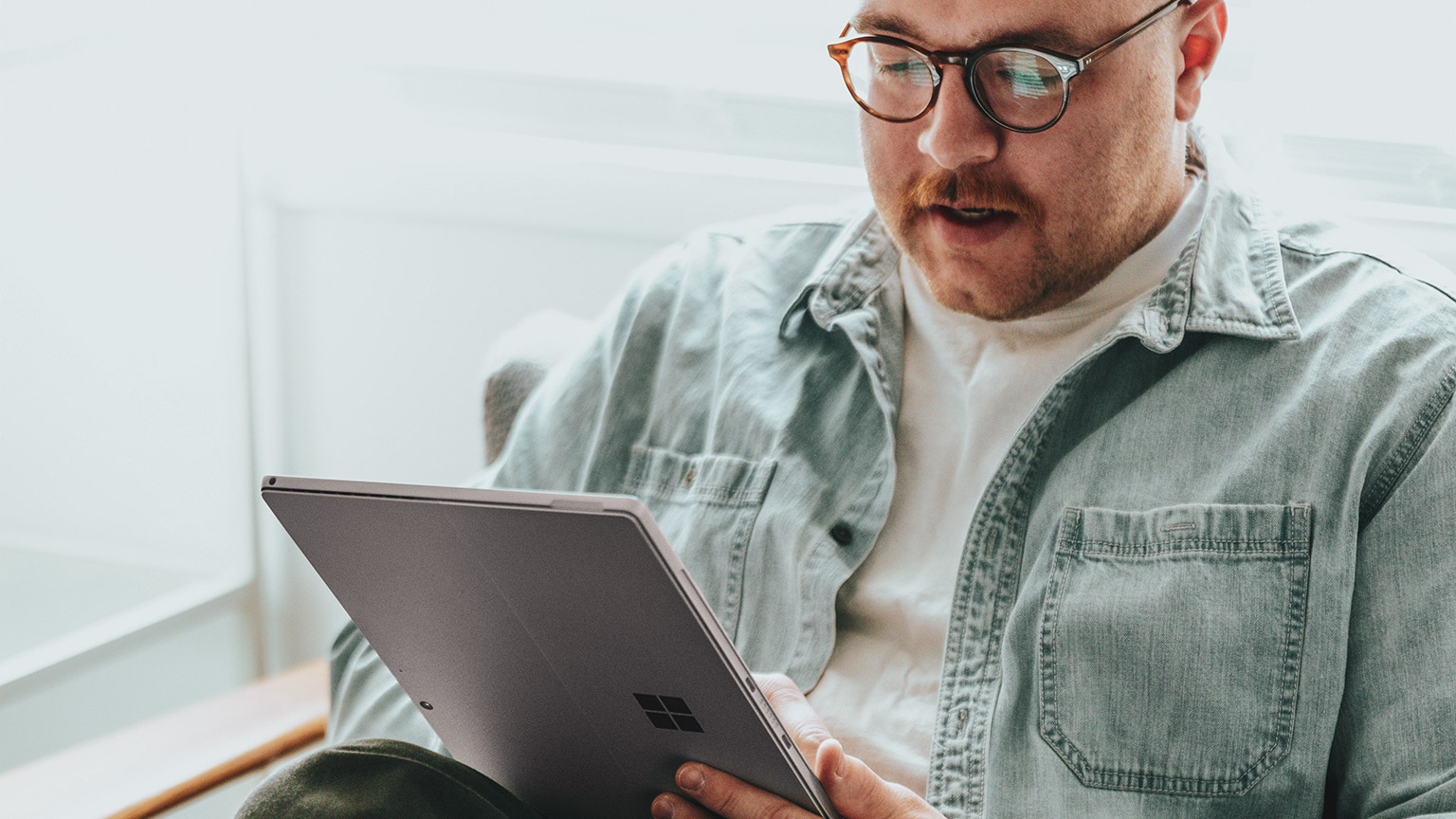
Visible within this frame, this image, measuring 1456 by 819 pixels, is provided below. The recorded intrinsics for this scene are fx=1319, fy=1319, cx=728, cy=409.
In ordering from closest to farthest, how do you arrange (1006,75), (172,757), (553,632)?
1. (553,632)
2. (1006,75)
3. (172,757)

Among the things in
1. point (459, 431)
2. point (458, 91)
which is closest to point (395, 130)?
point (458, 91)

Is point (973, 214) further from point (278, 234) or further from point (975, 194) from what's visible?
point (278, 234)

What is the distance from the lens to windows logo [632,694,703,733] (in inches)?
30.6

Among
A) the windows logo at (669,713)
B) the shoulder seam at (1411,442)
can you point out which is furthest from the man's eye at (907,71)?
the windows logo at (669,713)

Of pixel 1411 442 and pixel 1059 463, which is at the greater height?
pixel 1411 442

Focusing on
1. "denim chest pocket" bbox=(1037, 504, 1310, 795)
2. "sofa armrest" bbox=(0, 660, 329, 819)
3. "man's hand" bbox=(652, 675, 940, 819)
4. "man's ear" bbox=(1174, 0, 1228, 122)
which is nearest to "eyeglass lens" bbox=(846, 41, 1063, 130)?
"man's ear" bbox=(1174, 0, 1228, 122)

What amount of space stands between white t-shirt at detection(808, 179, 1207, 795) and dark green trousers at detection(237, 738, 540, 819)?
0.32 m

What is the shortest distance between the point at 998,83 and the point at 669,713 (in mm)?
540

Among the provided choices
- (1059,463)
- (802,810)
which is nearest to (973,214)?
(1059,463)

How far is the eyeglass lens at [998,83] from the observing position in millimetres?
993

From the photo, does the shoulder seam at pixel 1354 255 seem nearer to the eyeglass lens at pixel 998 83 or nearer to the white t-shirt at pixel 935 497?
the white t-shirt at pixel 935 497

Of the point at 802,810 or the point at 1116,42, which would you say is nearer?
the point at 802,810

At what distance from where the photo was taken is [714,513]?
1.17m

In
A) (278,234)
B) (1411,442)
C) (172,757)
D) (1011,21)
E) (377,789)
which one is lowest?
(172,757)
